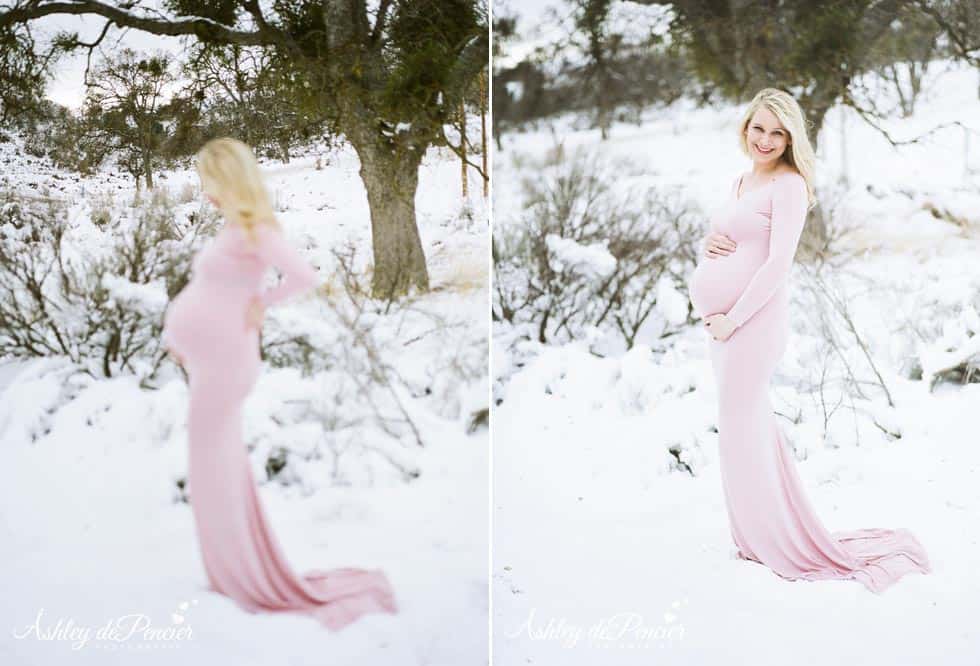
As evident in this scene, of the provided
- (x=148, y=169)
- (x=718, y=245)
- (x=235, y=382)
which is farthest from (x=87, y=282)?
(x=718, y=245)

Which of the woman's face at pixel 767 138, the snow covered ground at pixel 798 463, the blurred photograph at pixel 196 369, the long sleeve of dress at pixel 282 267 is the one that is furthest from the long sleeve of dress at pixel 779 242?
the long sleeve of dress at pixel 282 267

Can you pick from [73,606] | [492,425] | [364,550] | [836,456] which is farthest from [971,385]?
[73,606]

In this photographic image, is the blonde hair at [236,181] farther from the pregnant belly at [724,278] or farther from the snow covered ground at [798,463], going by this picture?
the pregnant belly at [724,278]

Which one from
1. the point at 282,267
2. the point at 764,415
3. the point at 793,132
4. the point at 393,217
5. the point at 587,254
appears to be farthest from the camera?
the point at 587,254

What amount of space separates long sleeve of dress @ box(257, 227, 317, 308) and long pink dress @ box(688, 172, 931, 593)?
4.66 feet

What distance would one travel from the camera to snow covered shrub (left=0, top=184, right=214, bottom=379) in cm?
315

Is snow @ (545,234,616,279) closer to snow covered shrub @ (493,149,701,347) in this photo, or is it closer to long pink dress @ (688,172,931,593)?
snow covered shrub @ (493,149,701,347)

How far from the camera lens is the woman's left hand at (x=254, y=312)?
2.93 meters

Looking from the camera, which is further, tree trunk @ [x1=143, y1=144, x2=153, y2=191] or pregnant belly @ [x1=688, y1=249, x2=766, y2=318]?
tree trunk @ [x1=143, y1=144, x2=153, y2=191]

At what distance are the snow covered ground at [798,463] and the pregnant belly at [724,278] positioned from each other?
472 millimetres

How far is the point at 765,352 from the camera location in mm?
3090

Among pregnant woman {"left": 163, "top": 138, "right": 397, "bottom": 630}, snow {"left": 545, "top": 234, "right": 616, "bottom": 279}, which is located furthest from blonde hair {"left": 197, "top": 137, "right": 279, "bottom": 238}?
snow {"left": 545, "top": 234, "right": 616, "bottom": 279}

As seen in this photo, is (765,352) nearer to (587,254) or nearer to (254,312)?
(587,254)

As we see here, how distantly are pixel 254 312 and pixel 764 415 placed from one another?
73.4 inches
